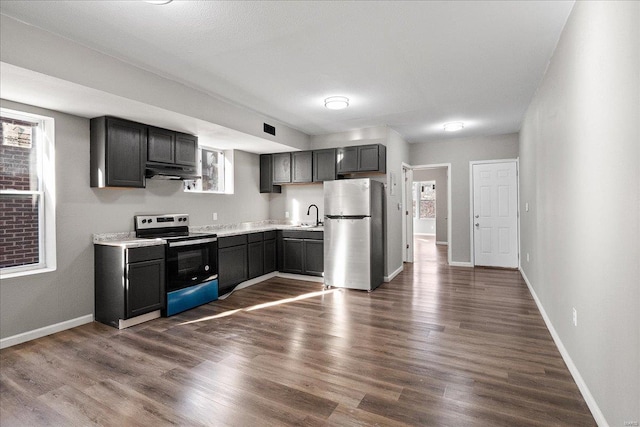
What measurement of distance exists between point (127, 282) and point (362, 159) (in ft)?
12.2

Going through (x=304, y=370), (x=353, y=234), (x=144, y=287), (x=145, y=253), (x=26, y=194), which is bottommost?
(x=304, y=370)

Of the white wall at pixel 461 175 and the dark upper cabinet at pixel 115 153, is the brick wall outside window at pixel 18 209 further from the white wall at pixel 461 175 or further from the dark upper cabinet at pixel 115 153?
the white wall at pixel 461 175

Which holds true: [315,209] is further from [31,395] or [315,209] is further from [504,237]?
[31,395]

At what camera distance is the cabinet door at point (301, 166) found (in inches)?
234

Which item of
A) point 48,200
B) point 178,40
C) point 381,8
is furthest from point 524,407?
point 48,200

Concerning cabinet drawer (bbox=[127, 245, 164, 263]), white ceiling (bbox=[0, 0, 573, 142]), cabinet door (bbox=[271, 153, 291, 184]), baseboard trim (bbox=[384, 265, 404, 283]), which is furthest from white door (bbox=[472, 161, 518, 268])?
cabinet drawer (bbox=[127, 245, 164, 263])

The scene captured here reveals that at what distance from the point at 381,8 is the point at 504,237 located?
18.2 ft

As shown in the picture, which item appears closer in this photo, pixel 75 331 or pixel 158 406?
pixel 158 406

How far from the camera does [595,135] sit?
1939mm

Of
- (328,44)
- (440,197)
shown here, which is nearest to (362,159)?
(328,44)

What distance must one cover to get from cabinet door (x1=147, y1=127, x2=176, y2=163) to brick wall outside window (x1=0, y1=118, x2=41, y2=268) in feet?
3.53

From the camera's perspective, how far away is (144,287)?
371cm

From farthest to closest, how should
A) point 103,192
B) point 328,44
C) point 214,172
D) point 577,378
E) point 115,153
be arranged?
point 214,172 < point 103,192 < point 115,153 < point 328,44 < point 577,378

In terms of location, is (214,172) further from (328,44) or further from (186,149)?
(328,44)
